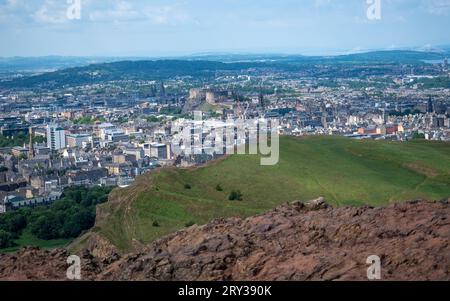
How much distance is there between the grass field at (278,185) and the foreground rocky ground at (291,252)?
407 inches

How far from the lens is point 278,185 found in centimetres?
3516

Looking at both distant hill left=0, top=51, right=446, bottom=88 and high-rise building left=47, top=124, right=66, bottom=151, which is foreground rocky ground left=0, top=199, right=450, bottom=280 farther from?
distant hill left=0, top=51, right=446, bottom=88

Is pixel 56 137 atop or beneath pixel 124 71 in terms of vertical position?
beneath

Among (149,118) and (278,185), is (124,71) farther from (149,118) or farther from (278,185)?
(278,185)

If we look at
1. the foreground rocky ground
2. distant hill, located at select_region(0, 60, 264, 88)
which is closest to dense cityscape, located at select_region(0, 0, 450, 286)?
the foreground rocky ground

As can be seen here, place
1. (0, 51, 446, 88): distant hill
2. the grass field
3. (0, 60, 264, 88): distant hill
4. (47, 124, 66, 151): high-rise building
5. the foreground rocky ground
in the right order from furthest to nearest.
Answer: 1. (0, 51, 446, 88): distant hill
2. (0, 60, 264, 88): distant hill
3. (47, 124, 66, 151): high-rise building
4. the grass field
5. the foreground rocky ground

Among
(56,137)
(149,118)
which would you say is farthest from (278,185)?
(149,118)

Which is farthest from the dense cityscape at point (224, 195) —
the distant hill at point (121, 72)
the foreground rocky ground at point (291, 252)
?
the distant hill at point (121, 72)

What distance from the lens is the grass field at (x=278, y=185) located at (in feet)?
96.5

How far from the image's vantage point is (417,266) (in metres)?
11.5

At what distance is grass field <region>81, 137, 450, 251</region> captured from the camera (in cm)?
2942

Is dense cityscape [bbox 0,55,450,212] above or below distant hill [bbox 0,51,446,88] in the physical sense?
below

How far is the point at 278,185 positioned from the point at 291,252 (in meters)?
22.2

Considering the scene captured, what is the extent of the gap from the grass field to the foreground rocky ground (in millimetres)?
10344
